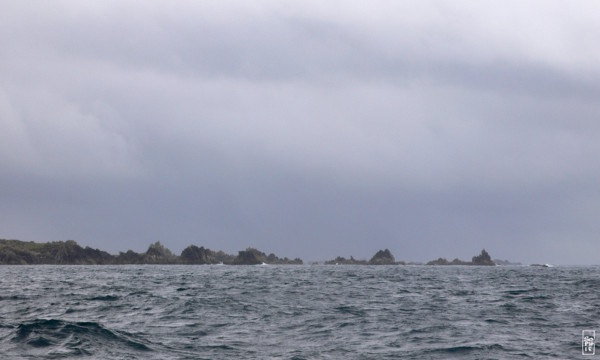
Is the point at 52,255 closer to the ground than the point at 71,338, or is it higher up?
higher up

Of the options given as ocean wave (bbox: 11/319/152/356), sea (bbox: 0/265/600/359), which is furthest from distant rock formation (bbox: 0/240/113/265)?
ocean wave (bbox: 11/319/152/356)

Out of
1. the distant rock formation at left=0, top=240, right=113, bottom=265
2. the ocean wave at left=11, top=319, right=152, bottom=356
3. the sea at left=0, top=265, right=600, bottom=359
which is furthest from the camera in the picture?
the distant rock formation at left=0, top=240, right=113, bottom=265

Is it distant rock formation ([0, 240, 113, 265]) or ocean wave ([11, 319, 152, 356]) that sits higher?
distant rock formation ([0, 240, 113, 265])

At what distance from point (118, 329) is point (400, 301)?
2059cm

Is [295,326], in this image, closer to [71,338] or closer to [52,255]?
[71,338]

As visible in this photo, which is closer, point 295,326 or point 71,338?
point 71,338

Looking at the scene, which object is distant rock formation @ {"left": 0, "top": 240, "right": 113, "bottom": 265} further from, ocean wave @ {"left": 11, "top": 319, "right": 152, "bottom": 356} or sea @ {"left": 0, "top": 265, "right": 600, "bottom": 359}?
ocean wave @ {"left": 11, "top": 319, "right": 152, "bottom": 356}

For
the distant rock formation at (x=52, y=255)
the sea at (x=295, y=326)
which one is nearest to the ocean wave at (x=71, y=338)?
the sea at (x=295, y=326)

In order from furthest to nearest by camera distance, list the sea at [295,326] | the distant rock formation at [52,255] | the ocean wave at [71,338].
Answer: the distant rock formation at [52,255] → the ocean wave at [71,338] → the sea at [295,326]

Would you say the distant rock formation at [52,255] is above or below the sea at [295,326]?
above

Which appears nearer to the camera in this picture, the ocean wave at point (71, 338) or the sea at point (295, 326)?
the sea at point (295, 326)

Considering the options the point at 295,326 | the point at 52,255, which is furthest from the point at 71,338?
the point at 52,255

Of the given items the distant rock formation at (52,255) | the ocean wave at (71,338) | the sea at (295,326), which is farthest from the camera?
the distant rock formation at (52,255)

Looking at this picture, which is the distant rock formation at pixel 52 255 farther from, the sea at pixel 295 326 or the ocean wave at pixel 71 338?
the ocean wave at pixel 71 338
